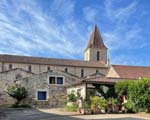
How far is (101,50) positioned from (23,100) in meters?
47.4

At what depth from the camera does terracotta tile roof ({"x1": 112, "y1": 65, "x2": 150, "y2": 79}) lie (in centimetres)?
4758

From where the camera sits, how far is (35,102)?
130 ft

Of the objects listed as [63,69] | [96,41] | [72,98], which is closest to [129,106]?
[72,98]

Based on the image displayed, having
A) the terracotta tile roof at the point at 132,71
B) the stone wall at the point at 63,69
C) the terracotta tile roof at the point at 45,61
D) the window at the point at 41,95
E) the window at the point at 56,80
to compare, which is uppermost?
the terracotta tile roof at the point at 45,61

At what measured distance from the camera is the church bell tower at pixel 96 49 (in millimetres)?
83269

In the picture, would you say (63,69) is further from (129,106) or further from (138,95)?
(138,95)

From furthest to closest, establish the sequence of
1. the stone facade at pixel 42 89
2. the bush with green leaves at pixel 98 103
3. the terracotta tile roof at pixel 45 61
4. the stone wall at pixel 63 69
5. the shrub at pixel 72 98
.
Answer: the stone wall at pixel 63 69
the terracotta tile roof at pixel 45 61
the stone facade at pixel 42 89
the shrub at pixel 72 98
the bush with green leaves at pixel 98 103

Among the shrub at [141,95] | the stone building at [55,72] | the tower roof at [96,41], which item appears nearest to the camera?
the shrub at [141,95]

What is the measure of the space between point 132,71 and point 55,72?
46.1 ft

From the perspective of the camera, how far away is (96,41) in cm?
8556

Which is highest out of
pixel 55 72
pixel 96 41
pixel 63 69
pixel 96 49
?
pixel 96 41

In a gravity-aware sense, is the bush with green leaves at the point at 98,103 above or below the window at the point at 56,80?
below

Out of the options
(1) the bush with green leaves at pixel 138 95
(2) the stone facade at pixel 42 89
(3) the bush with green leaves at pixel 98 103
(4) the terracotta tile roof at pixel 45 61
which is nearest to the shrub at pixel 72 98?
(3) the bush with green leaves at pixel 98 103

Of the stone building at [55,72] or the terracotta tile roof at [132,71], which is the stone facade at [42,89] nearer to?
the stone building at [55,72]
